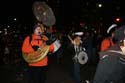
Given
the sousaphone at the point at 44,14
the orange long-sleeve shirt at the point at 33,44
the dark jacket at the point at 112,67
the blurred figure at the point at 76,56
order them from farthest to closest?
the blurred figure at the point at 76,56 < the sousaphone at the point at 44,14 < the orange long-sleeve shirt at the point at 33,44 < the dark jacket at the point at 112,67

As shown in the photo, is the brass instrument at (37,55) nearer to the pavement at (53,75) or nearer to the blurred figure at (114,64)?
the pavement at (53,75)

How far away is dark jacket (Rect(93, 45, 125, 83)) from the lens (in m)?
4.52

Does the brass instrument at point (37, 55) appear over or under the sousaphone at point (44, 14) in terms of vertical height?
under

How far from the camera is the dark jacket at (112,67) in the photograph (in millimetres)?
4516

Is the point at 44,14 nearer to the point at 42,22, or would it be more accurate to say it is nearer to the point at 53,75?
the point at 42,22

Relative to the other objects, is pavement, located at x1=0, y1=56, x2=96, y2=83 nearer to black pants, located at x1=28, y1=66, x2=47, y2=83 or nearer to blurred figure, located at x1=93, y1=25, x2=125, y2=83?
black pants, located at x1=28, y1=66, x2=47, y2=83

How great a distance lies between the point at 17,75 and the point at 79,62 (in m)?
4.40

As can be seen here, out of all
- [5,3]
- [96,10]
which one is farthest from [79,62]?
[96,10]

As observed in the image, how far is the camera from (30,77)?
31.4 feet

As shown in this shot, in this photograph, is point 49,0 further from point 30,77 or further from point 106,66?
point 106,66

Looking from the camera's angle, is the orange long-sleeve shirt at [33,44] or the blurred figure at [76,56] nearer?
the orange long-sleeve shirt at [33,44]

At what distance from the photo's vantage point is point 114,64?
A: 14.8 ft

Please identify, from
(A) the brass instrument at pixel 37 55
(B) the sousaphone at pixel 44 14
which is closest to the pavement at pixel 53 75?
(B) the sousaphone at pixel 44 14

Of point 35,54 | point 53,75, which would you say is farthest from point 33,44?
point 53,75
